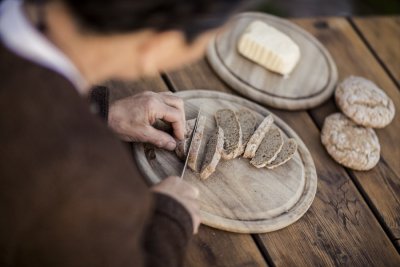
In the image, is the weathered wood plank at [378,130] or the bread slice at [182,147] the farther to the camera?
the weathered wood plank at [378,130]

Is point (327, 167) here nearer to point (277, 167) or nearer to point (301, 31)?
point (277, 167)

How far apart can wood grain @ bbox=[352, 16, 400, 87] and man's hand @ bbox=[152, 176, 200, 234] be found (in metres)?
1.34

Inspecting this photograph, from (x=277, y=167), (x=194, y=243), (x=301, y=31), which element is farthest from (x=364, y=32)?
(x=194, y=243)

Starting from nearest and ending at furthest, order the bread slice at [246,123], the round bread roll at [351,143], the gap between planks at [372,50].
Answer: the bread slice at [246,123]
the round bread roll at [351,143]
the gap between planks at [372,50]

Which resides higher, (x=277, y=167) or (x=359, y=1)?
(x=277, y=167)

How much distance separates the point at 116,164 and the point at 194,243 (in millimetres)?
585

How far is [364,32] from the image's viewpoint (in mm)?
2709

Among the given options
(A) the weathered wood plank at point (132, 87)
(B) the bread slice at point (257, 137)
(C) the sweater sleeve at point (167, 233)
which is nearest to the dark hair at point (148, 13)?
(C) the sweater sleeve at point (167, 233)

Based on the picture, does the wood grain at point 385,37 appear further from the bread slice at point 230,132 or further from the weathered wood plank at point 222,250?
the weathered wood plank at point 222,250

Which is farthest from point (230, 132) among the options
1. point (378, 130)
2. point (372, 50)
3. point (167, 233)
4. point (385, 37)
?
point (385, 37)

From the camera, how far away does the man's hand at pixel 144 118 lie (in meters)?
1.82

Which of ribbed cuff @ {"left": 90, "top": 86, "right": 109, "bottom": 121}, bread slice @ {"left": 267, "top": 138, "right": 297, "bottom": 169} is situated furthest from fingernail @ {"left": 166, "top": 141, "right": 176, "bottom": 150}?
bread slice @ {"left": 267, "top": 138, "right": 297, "bottom": 169}

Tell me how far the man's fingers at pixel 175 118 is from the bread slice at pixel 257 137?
0.75ft

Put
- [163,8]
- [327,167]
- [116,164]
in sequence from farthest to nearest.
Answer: [327,167]
[116,164]
[163,8]
